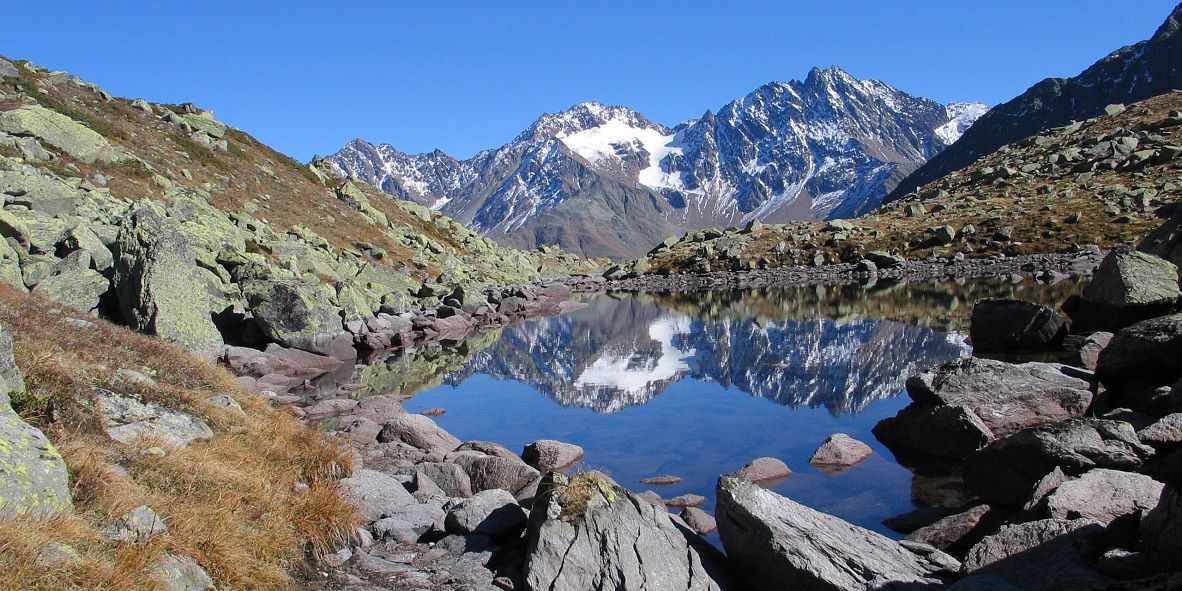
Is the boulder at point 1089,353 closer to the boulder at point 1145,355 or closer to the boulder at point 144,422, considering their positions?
the boulder at point 1145,355

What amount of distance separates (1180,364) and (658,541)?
15.9 meters

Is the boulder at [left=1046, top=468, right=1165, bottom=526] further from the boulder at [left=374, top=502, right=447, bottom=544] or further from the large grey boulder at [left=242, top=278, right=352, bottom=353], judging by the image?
the large grey boulder at [left=242, top=278, right=352, bottom=353]

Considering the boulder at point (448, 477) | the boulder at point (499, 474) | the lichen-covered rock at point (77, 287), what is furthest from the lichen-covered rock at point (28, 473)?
the lichen-covered rock at point (77, 287)

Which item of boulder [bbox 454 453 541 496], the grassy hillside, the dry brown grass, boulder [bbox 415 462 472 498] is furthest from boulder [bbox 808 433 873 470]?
the grassy hillside

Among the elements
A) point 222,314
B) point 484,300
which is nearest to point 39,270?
point 222,314

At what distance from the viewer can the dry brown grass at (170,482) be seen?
7645 mm

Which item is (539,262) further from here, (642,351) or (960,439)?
(960,439)

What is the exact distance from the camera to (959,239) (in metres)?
92.1

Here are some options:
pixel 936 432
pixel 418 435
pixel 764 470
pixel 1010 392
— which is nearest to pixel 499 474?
pixel 418 435

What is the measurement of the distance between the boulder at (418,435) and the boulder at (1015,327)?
23.8 meters

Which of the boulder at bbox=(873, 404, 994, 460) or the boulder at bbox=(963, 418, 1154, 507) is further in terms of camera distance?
the boulder at bbox=(873, 404, 994, 460)

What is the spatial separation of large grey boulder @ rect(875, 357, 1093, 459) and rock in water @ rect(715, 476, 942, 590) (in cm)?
753

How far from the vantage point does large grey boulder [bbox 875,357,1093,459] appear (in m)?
17.5

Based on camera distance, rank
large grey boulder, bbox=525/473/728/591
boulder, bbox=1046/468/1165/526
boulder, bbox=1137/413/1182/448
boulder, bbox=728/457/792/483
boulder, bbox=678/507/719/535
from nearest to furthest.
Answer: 1. large grey boulder, bbox=525/473/728/591
2. boulder, bbox=1046/468/1165/526
3. boulder, bbox=1137/413/1182/448
4. boulder, bbox=678/507/719/535
5. boulder, bbox=728/457/792/483
